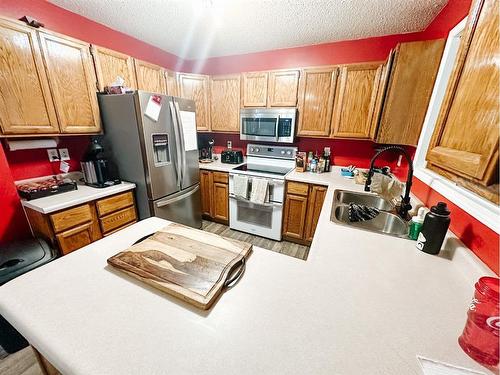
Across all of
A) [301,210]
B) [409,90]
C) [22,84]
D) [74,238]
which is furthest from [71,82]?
[409,90]

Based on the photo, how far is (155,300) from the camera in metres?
0.62

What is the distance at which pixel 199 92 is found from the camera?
284 cm

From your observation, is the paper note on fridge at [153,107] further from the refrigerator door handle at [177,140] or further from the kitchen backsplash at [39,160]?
the kitchen backsplash at [39,160]

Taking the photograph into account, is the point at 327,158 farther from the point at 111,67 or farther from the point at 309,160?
the point at 111,67

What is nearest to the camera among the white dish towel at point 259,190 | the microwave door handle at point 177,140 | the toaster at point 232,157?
the microwave door handle at point 177,140

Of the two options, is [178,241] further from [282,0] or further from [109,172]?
[282,0]

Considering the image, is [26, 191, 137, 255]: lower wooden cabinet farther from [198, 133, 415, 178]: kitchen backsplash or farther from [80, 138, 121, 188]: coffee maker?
[198, 133, 415, 178]: kitchen backsplash

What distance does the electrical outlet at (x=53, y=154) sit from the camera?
6.17ft

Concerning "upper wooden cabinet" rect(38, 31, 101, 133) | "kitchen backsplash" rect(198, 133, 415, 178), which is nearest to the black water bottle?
"kitchen backsplash" rect(198, 133, 415, 178)

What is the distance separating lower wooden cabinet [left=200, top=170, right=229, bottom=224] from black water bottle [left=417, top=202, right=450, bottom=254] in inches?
83.3

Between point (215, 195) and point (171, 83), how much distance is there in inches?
63.6

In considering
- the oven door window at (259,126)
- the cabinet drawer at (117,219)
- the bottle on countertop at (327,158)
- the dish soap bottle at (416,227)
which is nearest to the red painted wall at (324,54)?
the oven door window at (259,126)

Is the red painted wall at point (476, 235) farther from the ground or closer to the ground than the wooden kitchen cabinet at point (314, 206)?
farther from the ground

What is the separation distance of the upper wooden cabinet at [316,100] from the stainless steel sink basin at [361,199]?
978 millimetres
